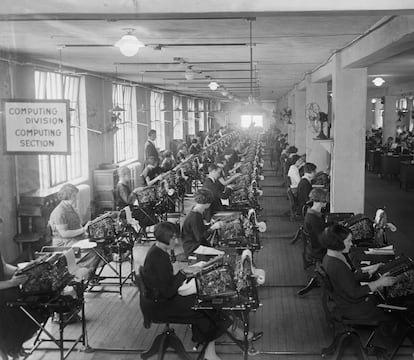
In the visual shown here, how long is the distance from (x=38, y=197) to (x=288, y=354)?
477cm

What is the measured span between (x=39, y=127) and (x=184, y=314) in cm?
206

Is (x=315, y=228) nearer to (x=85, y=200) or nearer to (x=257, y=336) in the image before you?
(x=257, y=336)

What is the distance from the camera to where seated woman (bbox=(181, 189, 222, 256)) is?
644cm

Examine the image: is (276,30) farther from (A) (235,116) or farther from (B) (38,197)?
(A) (235,116)

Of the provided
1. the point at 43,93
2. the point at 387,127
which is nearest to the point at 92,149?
the point at 43,93

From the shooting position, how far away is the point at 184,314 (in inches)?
194

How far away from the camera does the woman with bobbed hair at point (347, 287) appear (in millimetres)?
4832

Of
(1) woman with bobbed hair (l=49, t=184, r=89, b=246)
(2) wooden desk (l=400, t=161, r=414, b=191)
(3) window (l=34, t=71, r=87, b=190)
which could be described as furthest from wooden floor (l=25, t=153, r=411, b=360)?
(2) wooden desk (l=400, t=161, r=414, b=191)

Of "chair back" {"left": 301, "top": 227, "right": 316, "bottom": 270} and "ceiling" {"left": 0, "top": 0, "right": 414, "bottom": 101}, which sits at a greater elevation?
"ceiling" {"left": 0, "top": 0, "right": 414, "bottom": 101}

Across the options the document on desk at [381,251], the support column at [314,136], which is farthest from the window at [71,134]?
the support column at [314,136]

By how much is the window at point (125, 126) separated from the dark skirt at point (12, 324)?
9.97m

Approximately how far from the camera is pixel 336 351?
16.4 ft

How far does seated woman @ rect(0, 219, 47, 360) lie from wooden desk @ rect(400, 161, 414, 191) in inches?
485

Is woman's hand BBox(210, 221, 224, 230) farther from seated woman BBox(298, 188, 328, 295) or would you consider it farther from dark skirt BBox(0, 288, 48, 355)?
dark skirt BBox(0, 288, 48, 355)
